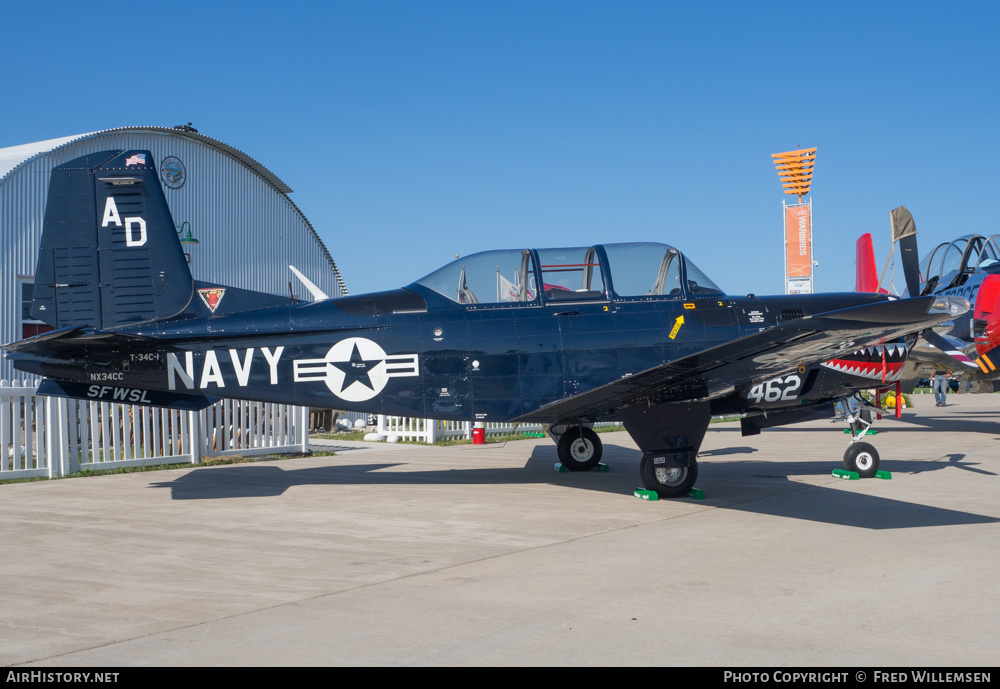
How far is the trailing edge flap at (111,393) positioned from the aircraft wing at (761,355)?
410 cm

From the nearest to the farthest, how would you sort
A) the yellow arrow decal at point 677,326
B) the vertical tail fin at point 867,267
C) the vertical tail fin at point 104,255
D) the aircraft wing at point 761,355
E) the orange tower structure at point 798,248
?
the aircraft wing at point 761,355, the vertical tail fin at point 104,255, the yellow arrow decal at point 677,326, the vertical tail fin at point 867,267, the orange tower structure at point 798,248

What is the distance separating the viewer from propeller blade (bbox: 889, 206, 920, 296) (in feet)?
57.8

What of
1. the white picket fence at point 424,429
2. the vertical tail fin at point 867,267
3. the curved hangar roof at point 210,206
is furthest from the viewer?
the vertical tail fin at point 867,267

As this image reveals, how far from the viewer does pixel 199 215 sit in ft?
75.1

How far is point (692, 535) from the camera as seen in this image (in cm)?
680

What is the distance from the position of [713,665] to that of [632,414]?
5420 mm

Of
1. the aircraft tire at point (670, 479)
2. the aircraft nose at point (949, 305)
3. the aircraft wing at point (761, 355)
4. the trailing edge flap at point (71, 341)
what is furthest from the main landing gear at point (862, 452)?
the trailing edge flap at point (71, 341)

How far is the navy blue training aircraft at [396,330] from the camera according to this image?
8.81m

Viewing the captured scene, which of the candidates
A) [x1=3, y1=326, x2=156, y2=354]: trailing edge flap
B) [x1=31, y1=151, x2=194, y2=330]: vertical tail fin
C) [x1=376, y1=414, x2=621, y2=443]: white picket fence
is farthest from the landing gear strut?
[x1=3, y1=326, x2=156, y2=354]: trailing edge flap

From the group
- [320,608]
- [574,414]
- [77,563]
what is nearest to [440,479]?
[574,414]

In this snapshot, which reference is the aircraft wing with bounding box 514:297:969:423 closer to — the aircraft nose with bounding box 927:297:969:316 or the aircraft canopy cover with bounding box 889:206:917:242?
the aircraft nose with bounding box 927:297:969:316

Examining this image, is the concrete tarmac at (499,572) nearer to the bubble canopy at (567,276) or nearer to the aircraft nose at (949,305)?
the aircraft nose at (949,305)

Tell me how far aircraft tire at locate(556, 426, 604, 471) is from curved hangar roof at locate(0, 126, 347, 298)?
13.8 meters

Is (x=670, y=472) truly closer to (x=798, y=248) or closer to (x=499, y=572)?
(x=499, y=572)
